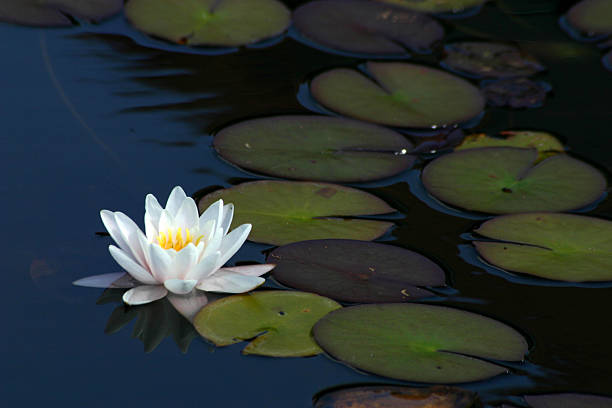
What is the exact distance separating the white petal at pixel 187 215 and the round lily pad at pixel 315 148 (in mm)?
645

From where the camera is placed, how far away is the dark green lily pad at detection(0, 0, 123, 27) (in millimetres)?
3961

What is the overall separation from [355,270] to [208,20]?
83.3 inches

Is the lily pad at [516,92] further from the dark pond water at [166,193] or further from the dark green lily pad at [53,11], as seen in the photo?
the dark green lily pad at [53,11]

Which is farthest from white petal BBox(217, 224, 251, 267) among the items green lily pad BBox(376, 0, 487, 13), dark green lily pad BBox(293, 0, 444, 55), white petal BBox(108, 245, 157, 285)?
green lily pad BBox(376, 0, 487, 13)

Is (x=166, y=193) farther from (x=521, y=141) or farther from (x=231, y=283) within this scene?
(x=521, y=141)

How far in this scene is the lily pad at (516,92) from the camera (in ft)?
12.2

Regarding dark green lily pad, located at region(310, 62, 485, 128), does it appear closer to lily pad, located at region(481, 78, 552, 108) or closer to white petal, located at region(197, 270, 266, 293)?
lily pad, located at region(481, 78, 552, 108)

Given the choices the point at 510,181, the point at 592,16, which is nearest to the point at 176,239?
the point at 510,181

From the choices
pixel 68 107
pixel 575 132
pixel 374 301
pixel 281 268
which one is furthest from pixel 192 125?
pixel 575 132

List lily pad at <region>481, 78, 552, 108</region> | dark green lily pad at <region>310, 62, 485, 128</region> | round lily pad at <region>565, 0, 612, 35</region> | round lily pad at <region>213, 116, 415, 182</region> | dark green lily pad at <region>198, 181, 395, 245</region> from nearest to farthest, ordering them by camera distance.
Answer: dark green lily pad at <region>198, 181, 395, 245</region> → round lily pad at <region>213, 116, 415, 182</region> → dark green lily pad at <region>310, 62, 485, 128</region> → lily pad at <region>481, 78, 552, 108</region> → round lily pad at <region>565, 0, 612, 35</region>

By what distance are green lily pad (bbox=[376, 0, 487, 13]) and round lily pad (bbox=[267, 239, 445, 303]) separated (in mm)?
2335

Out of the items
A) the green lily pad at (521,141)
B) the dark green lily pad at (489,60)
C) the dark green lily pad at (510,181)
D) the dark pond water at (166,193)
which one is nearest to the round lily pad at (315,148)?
the dark pond water at (166,193)

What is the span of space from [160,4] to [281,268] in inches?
88.5

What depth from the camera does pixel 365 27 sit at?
427 centimetres
